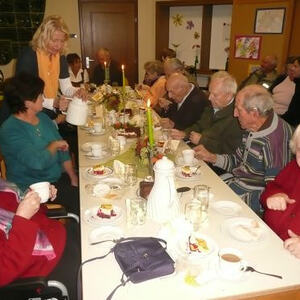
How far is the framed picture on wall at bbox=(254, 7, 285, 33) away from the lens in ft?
16.3

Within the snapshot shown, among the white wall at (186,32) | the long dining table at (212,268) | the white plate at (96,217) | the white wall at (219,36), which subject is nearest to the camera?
the long dining table at (212,268)

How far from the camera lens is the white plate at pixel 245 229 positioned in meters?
1.39

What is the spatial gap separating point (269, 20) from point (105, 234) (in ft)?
16.1

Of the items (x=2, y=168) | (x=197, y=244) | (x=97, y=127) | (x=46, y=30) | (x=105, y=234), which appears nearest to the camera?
(x=197, y=244)

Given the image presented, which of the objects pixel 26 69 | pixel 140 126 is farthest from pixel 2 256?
pixel 26 69

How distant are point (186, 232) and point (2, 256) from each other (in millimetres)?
720

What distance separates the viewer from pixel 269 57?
16.0 feet

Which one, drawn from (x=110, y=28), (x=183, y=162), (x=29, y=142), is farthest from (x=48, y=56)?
(x=110, y=28)

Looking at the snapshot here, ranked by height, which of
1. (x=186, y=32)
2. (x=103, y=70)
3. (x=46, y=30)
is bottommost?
(x=103, y=70)

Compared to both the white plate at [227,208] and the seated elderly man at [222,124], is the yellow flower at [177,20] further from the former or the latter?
the white plate at [227,208]

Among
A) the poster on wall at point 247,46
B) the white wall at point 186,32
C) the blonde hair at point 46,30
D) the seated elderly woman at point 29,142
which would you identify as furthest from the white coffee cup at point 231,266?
the white wall at point 186,32

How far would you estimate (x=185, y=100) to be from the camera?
10.9 ft

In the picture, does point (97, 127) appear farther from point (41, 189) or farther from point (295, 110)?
point (295, 110)

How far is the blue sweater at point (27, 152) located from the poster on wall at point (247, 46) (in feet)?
13.8
